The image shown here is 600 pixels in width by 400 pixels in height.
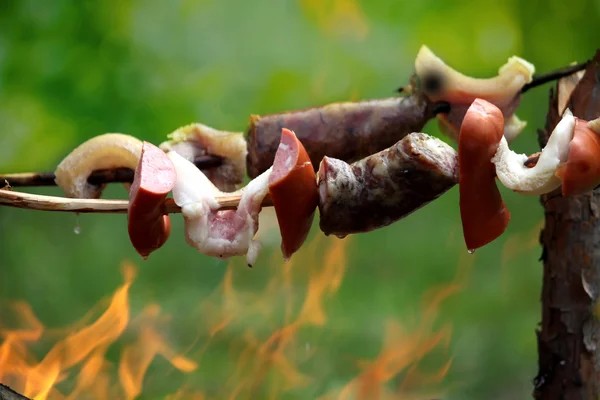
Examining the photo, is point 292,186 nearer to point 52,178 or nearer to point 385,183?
point 385,183

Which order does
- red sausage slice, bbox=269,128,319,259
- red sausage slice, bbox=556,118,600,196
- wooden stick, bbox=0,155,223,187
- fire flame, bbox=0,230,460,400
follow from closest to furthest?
red sausage slice, bbox=556,118,600,196
red sausage slice, bbox=269,128,319,259
wooden stick, bbox=0,155,223,187
fire flame, bbox=0,230,460,400

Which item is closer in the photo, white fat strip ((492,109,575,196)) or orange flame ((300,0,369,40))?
white fat strip ((492,109,575,196))

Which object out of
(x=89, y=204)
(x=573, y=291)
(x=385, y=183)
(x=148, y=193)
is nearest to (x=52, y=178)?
(x=89, y=204)

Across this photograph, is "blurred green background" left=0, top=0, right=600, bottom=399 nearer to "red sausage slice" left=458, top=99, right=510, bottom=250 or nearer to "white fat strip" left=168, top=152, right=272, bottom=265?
"white fat strip" left=168, top=152, right=272, bottom=265

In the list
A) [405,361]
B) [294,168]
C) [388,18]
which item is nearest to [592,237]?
[294,168]

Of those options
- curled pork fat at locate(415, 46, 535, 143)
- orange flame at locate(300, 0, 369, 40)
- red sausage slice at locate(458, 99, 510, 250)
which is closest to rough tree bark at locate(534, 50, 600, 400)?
curled pork fat at locate(415, 46, 535, 143)

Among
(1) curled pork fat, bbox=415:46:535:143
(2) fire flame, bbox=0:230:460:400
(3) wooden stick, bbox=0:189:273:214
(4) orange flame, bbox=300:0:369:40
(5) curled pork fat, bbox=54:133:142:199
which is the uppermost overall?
(4) orange flame, bbox=300:0:369:40

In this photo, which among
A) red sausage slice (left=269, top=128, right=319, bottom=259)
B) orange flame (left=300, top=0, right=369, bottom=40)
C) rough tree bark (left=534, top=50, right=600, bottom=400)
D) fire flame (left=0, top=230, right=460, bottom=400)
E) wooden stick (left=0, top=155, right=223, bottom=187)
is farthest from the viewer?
orange flame (left=300, top=0, right=369, bottom=40)

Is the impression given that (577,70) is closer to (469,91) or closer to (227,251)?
(469,91)

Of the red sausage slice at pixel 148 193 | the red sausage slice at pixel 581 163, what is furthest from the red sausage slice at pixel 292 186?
the red sausage slice at pixel 581 163
